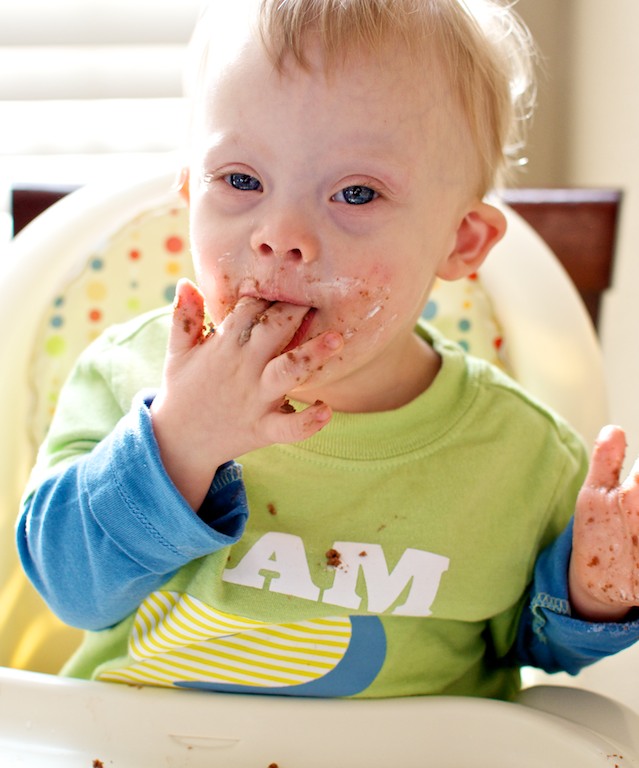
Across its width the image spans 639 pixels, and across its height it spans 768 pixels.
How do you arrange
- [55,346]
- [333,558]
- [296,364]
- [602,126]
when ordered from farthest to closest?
[602,126], [55,346], [333,558], [296,364]

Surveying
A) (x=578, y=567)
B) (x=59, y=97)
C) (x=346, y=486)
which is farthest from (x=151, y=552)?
(x=59, y=97)

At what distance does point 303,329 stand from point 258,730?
27cm

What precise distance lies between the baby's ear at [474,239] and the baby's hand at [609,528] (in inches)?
7.7

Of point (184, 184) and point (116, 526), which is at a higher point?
point (184, 184)

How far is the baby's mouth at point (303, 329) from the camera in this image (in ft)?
2.11

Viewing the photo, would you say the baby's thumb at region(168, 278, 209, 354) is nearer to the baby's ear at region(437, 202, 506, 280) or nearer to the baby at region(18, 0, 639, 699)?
the baby at region(18, 0, 639, 699)

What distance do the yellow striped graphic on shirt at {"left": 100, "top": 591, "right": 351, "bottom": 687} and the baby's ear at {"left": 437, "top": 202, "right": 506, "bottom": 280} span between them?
289 millimetres

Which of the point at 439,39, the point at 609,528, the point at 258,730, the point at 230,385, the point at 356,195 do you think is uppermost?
the point at 439,39

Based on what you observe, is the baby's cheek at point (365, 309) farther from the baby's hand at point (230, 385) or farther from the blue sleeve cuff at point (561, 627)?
the blue sleeve cuff at point (561, 627)

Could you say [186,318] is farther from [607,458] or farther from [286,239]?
[607,458]

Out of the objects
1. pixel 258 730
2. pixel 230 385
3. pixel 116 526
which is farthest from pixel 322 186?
pixel 258 730

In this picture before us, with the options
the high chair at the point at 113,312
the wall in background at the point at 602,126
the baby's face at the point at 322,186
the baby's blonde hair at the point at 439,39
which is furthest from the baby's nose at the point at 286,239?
the wall in background at the point at 602,126

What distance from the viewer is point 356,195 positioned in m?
0.67

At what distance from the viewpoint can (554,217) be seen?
1.13 meters
